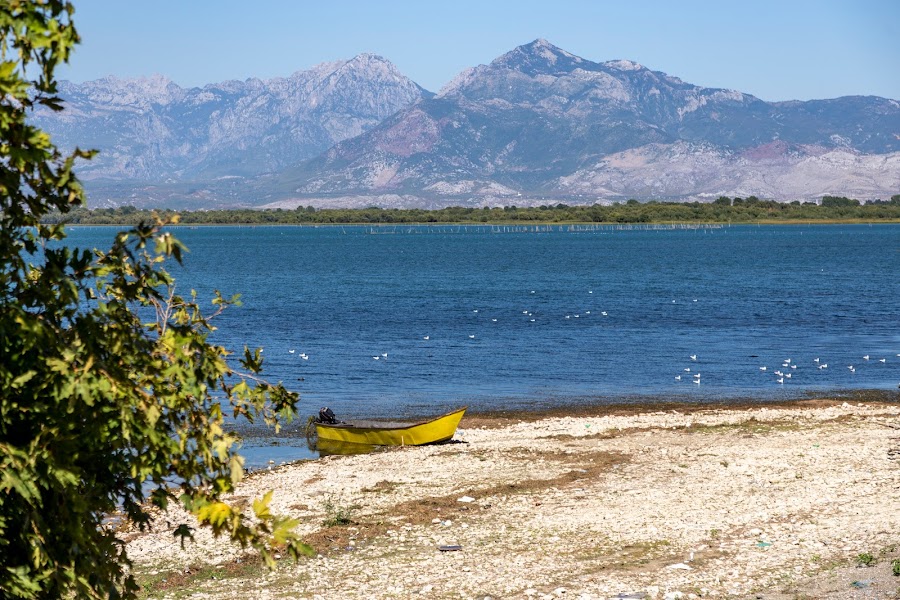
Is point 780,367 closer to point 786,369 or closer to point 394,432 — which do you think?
point 786,369

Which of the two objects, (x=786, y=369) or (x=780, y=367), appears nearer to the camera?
(x=786, y=369)

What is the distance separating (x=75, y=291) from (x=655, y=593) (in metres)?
11.1

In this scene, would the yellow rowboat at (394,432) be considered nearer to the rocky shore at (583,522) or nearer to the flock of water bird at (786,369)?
the rocky shore at (583,522)

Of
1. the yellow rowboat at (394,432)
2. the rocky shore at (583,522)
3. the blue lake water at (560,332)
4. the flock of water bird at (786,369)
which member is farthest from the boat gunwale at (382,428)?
the flock of water bird at (786,369)

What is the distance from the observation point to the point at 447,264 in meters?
156

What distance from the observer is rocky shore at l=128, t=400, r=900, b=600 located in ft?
56.9

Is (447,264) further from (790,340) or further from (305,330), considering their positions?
(790,340)

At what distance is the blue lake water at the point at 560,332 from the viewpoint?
46.2 m

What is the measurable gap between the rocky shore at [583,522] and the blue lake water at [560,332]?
37.2 ft

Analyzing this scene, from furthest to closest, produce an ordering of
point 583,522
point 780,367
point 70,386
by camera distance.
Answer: point 780,367 < point 583,522 < point 70,386

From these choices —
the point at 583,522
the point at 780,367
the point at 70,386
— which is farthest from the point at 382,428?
the point at 70,386

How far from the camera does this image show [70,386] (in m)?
7.60

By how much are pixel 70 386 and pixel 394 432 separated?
83.1 feet

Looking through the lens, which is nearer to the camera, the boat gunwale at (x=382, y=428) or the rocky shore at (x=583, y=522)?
the rocky shore at (x=583, y=522)
